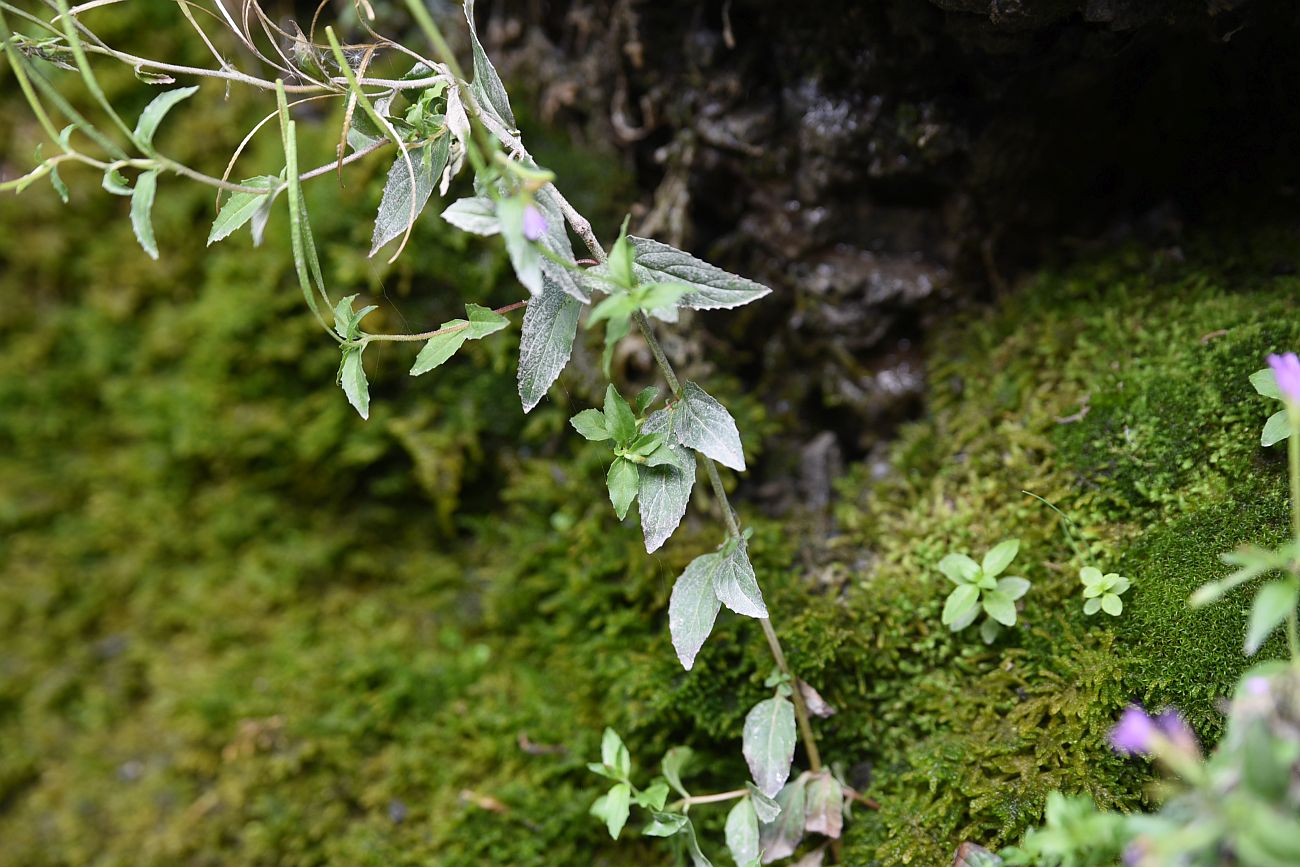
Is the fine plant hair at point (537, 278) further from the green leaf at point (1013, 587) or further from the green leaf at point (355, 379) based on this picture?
the green leaf at point (1013, 587)

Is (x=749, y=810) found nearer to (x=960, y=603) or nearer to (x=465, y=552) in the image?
(x=960, y=603)

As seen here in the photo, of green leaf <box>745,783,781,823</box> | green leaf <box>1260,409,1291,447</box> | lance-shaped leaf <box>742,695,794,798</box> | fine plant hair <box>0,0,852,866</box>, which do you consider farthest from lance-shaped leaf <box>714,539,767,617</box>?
green leaf <box>1260,409,1291,447</box>

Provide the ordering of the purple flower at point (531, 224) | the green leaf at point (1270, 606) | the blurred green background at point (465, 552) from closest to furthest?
the green leaf at point (1270, 606) → the purple flower at point (531, 224) → the blurred green background at point (465, 552)

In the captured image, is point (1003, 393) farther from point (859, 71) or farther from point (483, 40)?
point (483, 40)

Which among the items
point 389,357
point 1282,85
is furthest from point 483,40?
point 1282,85

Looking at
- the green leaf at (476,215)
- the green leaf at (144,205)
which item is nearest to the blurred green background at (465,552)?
the green leaf at (476,215)

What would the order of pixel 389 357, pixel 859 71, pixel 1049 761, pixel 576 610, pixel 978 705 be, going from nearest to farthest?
A: pixel 1049 761 < pixel 978 705 < pixel 859 71 < pixel 576 610 < pixel 389 357

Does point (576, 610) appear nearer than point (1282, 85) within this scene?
No
